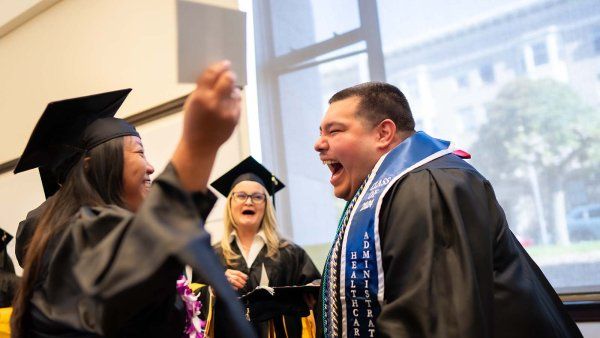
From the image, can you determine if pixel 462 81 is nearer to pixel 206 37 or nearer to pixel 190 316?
pixel 190 316

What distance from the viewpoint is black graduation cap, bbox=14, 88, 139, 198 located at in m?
1.57

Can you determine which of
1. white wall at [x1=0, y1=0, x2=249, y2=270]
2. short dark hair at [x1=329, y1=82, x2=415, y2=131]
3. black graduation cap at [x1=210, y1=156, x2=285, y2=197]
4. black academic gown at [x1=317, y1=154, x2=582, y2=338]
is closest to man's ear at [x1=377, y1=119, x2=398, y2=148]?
short dark hair at [x1=329, y1=82, x2=415, y2=131]

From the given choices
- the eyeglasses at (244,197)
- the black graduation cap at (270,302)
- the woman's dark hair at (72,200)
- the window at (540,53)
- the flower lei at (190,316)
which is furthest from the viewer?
the eyeglasses at (244,197)

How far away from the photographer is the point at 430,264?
61.2 inches

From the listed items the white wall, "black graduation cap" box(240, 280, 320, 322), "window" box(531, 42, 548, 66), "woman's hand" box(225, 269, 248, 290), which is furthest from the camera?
the white wall

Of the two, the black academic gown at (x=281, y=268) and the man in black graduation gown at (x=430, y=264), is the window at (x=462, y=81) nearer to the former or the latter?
the black academic gown at (x=281, y=268)

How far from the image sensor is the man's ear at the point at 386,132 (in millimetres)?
2277

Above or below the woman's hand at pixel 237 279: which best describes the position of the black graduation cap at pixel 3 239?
above

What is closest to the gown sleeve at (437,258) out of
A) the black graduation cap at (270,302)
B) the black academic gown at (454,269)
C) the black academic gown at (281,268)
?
the black academic gown at (454,269)

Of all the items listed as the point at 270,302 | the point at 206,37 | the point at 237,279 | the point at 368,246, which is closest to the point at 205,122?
the point at 206,37

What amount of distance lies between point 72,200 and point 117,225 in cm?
40

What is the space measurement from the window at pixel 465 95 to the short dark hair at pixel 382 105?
159cm

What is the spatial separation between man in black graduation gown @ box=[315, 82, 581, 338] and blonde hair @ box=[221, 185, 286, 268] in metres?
1.54

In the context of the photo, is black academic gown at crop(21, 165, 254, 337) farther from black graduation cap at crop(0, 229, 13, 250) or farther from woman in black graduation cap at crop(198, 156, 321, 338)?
black graduation cap at crop(0, 229, 13, 250)
